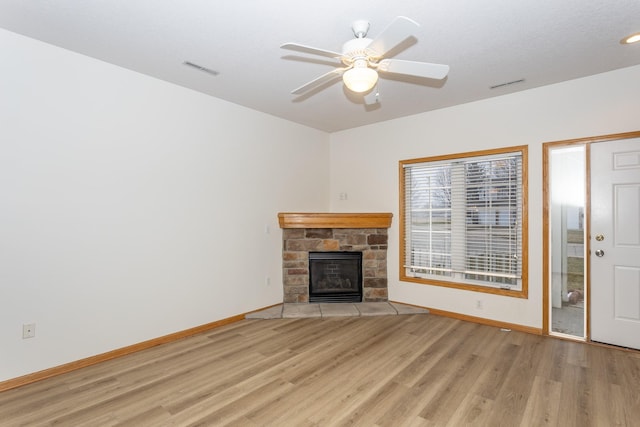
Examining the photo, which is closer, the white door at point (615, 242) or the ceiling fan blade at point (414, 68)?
the ceiling fan blade at point (414, 68)

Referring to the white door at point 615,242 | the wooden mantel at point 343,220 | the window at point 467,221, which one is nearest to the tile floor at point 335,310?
the window at point 467,221

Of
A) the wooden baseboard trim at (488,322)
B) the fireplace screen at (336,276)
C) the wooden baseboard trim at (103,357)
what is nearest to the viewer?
the wooden baseboard trim at (103,357)

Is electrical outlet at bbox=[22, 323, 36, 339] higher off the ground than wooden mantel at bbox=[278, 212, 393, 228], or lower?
lower

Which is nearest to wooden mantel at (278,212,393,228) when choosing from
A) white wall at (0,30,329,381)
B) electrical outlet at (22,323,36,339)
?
white wall at (0,30,329,381)

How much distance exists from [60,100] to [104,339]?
2.19m

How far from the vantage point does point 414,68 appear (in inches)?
85.1

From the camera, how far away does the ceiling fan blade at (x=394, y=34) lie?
64.0 inches

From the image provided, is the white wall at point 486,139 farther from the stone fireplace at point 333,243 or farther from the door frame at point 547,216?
the stone fireplace at point 333,243

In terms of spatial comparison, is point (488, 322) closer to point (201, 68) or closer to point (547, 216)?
point (547, 216)

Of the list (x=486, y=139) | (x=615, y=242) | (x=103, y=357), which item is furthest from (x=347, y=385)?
(x=486, y=139)

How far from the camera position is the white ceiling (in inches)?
84.6

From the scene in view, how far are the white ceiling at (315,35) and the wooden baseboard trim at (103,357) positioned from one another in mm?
2749

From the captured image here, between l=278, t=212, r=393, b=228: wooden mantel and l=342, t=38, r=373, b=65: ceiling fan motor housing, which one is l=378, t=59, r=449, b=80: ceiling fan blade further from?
l=278, t=212, r=393, b=228: wooden mantel

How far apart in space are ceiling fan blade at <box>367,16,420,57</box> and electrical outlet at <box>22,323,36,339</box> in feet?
11.0
